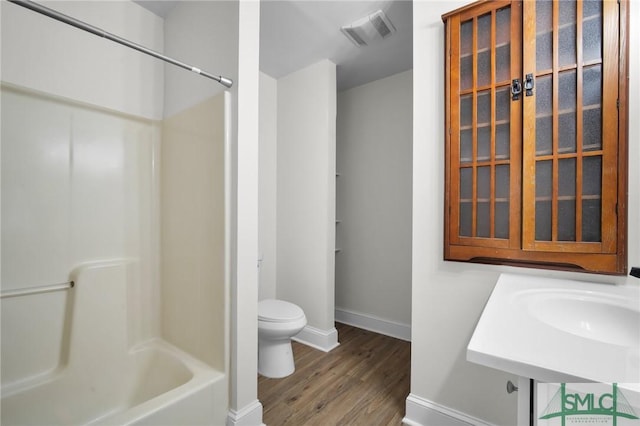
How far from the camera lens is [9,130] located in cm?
144

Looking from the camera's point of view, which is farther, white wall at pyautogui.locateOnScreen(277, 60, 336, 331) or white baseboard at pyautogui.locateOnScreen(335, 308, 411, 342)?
white baseboard at pyautogui.locateOnScreen(335, 308, 411, 342)

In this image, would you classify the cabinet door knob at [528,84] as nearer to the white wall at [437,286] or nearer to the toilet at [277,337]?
the white wall at [437,286]

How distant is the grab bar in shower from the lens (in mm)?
1427

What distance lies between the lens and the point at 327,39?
228 centimetres

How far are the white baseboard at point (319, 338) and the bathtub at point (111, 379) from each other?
3.69 feet

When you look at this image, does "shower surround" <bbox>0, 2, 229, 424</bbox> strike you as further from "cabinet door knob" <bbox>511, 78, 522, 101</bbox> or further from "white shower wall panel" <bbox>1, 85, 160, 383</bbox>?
"cabinet door knob" <bbox>511, 78, 522, 101</bbox>

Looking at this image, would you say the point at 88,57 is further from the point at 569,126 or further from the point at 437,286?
the point at 569,126

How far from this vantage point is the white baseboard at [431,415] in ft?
4.83

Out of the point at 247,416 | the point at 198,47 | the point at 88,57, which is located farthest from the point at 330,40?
the point at 247,416

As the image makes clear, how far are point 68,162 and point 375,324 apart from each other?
107 inches

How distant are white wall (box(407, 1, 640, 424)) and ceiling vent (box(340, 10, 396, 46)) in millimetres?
466

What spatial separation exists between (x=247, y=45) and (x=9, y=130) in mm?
1231
